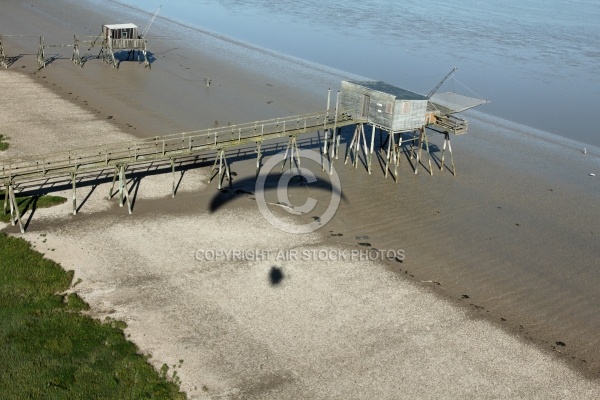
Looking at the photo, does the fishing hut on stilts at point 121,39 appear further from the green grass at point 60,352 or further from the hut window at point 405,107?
the green grass at point 60,352

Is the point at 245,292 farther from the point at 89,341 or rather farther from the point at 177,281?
the point at 89,341

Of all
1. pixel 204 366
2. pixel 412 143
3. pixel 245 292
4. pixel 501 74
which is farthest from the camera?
pixel 501 74

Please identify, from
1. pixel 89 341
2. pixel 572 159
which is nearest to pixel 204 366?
pixel 89 341

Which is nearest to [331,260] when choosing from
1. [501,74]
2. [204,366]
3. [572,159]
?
[204,366]

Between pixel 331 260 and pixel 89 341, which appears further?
pixel 331 260

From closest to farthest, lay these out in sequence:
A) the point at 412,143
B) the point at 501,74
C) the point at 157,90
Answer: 1. the point at 412,143
2. the point at 157,90
3. the point at 501,74

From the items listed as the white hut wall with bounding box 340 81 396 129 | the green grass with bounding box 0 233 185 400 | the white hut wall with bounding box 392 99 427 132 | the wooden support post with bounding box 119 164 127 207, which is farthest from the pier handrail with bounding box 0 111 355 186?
the green grass with bounding box 0 233 185 400

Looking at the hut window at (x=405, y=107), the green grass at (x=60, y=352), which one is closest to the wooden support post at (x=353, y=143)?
the hut window at (x=405, y=107)
